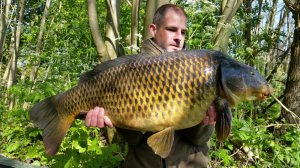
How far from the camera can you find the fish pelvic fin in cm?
111

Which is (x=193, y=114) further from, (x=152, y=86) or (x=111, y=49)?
(x=111, y=49)

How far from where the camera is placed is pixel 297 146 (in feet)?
8.70

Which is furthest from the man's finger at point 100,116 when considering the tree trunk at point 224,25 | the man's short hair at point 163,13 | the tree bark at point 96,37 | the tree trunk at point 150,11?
the tree bark at point 96,37

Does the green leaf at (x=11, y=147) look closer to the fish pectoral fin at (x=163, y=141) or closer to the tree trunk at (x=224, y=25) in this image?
the fish pectoral fin at (x=163, y=141)

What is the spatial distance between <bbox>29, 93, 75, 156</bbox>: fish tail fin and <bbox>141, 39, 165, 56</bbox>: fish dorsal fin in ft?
1.99

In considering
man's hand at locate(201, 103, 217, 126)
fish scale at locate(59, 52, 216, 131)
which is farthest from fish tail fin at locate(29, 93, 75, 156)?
man's hand at locate(201, 103, 217, 126)

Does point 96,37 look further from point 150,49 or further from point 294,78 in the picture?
point 294,78

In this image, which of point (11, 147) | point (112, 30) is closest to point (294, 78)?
point (112, 30)

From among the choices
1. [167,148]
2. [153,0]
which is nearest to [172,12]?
[167,148]

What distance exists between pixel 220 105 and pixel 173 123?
0.24m

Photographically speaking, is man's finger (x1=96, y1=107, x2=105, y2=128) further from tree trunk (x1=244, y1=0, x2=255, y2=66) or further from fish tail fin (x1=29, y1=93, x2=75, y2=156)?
tree trunk (x1=244, y1=0, x2=255, y2=66)

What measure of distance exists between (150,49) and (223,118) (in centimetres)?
54

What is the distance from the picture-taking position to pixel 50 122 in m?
1.48

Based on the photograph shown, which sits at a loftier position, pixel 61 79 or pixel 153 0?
pixel 153 0
